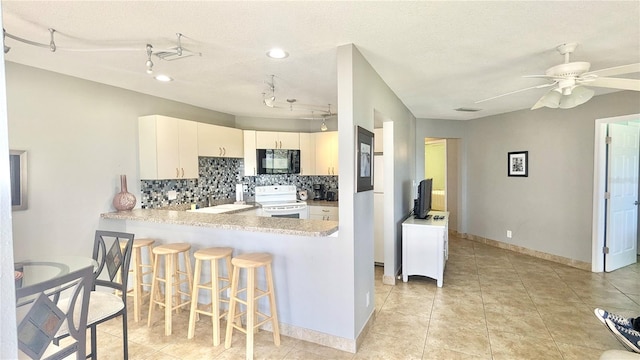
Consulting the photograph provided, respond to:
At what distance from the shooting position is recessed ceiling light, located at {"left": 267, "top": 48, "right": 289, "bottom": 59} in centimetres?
247

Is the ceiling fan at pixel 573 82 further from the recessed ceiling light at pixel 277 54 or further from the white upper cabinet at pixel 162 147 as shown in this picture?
the white upper cabinet at pixel 162 147

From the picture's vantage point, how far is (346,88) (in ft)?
7.89

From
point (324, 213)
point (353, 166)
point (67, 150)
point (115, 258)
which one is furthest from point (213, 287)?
point (324, 213)

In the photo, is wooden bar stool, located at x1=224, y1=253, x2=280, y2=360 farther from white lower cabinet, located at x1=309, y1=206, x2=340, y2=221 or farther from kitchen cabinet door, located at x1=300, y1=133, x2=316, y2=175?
kitchen cabinet door, located at x1=300, y1=133, x2=316, y2=175

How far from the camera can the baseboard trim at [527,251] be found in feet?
14.5

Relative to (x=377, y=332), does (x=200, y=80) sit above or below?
above

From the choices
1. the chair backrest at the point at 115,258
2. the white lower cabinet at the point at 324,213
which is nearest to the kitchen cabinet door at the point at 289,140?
the white lower cabinet at the point at 324,213

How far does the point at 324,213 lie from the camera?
15.9 feet

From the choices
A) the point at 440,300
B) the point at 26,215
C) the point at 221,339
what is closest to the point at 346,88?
the point at 221,339

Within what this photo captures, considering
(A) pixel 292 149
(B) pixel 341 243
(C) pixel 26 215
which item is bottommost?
(B) pixel 341 243

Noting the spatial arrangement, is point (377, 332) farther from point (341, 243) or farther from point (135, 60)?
point (135, 60)

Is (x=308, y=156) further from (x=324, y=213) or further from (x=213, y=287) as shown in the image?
(x=213, y=287)

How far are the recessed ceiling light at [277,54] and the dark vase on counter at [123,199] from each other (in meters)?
2.23

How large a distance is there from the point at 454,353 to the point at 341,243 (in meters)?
1.22
